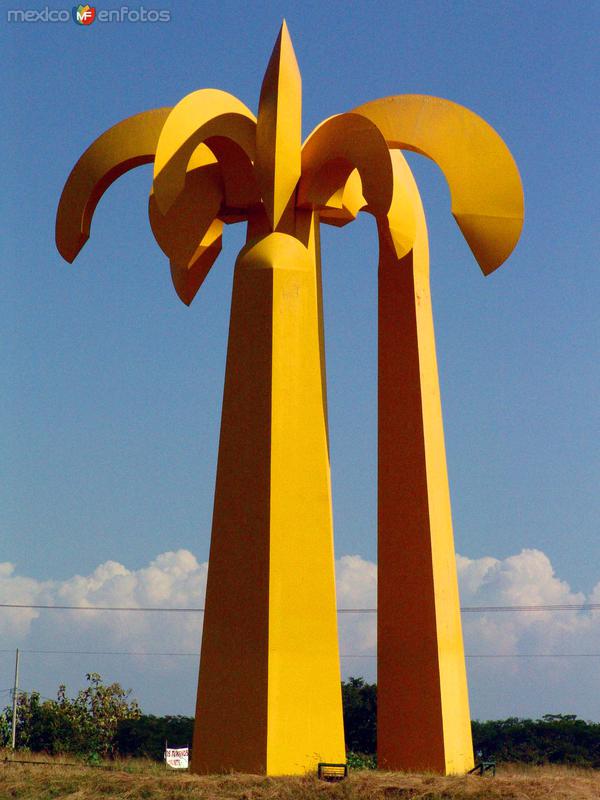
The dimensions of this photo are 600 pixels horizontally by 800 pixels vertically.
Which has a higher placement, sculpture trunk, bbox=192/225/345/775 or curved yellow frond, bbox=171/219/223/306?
curved yellow frond, bbox=171/219/223/306

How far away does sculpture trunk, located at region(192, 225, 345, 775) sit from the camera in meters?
18.0

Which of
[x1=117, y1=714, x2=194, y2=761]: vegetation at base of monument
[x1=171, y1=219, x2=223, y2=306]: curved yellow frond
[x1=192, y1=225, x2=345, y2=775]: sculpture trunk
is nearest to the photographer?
[x1=192, y1=225, x2=345, y2=775]: sculpture trunk

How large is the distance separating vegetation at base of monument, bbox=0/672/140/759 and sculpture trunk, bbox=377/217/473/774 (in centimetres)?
2154

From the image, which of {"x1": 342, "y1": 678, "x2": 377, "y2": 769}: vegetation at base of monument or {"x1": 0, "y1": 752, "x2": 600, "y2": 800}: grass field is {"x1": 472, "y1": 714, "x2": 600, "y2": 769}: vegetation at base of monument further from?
{"x1": 0, "y1": 752, "x2": 600, "y2": 800}: grass field

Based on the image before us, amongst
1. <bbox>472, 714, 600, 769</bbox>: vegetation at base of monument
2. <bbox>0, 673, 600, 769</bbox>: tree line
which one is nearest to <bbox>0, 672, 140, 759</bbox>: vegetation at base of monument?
<bbox>0, 673, 600, 769</bbox>: tree line

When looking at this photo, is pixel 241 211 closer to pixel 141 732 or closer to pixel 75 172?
pixel 75 172

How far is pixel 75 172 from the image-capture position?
72.6 feet

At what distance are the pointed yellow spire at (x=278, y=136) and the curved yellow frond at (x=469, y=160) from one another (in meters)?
1.86

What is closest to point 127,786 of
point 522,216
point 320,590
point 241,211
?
point 320,590

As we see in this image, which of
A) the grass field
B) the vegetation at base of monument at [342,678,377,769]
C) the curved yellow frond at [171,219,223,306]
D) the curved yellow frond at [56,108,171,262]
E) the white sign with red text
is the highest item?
the curved yellow frond at [56,108,171,262]

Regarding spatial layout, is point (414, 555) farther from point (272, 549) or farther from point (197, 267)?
point (197, 267)

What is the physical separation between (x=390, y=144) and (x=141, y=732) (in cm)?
2844

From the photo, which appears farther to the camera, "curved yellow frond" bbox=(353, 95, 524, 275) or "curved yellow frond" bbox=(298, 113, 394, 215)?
"curved yellow frond" bbox=(353, 95, 524, 275)

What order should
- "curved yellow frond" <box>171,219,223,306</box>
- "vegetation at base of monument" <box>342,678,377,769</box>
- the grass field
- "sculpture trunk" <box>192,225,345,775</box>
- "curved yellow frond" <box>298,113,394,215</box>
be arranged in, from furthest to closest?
1. "vegetation at base of monument" <box>342,678,377,769</box>
2. "curved yellow frond" <box>171,219,223,306</box>
3. "curved yellow frond" <box>298,113,394,215</box>
4. "sculpture trunk" <box>192,225,345,775</box>
5. the grass field
